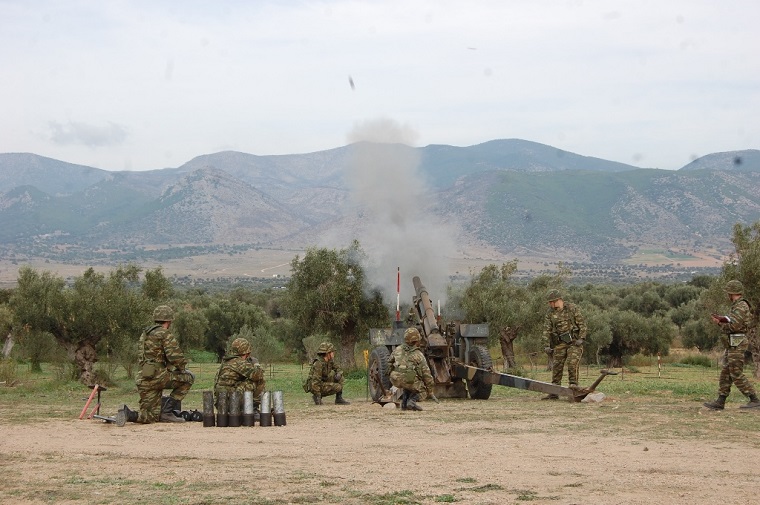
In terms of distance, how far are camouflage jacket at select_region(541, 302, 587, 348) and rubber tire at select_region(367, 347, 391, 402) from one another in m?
3.20

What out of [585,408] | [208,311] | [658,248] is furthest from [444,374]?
[658,248]

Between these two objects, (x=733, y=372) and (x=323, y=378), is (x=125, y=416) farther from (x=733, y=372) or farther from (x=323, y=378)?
(x=733, y=372)

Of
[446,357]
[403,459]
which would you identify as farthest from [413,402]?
[403,459]

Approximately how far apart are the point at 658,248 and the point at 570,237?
39.9 feet

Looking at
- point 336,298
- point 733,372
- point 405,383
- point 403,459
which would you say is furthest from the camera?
point 336,298

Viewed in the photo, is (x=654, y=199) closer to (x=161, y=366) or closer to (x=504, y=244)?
(x=504, y=244)

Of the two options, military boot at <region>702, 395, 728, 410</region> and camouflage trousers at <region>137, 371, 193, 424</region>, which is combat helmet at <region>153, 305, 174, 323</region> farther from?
military boot at <region>702, 395, 728, 410</region>

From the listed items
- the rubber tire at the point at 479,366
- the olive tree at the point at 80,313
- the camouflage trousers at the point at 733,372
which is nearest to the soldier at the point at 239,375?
the rubber tire at the point at 479,366

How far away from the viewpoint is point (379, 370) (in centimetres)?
2045

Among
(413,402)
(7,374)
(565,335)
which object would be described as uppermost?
(565,335)

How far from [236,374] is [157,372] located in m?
1.20

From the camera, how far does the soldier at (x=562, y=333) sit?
20.1 metres

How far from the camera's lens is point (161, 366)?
15961 millimetres

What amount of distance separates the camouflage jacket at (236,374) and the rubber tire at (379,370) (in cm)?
Result: 414
